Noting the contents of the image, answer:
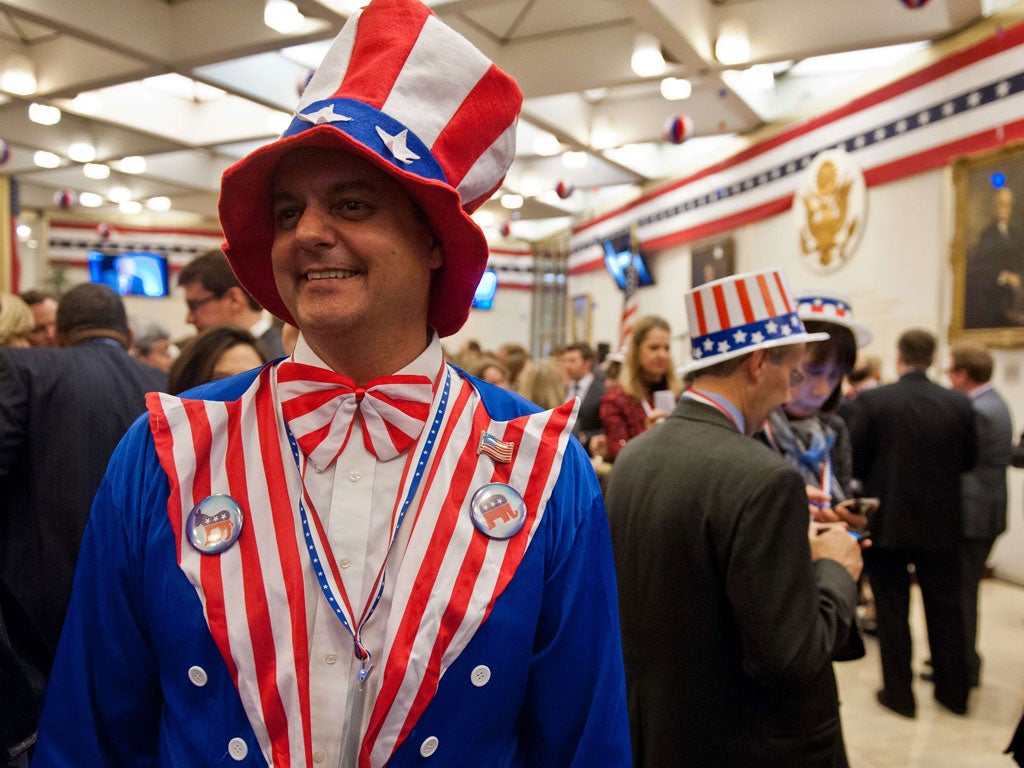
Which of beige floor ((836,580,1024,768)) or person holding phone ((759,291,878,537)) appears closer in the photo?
person holding phone ((759,291,878,537))

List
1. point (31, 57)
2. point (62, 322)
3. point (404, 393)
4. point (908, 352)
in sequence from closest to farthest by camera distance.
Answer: point (404, 393), point (62, 322), point (908, 352), point (31, 57)

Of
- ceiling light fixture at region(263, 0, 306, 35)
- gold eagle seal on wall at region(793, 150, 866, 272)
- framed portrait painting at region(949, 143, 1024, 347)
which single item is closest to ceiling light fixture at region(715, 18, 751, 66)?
gold eagle seal on wall at region(793, 150, 866, 272)

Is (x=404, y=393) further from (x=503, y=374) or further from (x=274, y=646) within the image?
(x=503, y=374)

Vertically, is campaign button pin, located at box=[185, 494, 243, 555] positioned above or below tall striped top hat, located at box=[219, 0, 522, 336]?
below

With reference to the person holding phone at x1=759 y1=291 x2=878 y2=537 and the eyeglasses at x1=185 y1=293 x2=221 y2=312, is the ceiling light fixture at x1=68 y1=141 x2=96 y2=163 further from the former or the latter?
the person holding phone at x1=759 y1=291 x2=878 y2=537

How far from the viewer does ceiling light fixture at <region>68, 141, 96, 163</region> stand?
10.8 metres

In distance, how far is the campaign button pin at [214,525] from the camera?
1.14 metres

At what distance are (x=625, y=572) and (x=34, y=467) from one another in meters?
1.88

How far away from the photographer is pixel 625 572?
2041mm

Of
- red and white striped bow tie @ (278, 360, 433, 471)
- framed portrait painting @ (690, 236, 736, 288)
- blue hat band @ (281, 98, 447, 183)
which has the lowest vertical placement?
red and white striped bow tie @ (278, 360, 433, 471)

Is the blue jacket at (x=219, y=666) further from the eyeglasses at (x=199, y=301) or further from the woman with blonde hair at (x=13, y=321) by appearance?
the woman with blonde hair at (x=13, y=321)

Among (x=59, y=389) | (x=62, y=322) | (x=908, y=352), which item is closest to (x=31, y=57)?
(x=62, y=322)

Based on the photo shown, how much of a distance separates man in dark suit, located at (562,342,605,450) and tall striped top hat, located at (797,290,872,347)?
3.00 meters

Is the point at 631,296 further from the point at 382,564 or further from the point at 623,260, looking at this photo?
the point at 382,564
